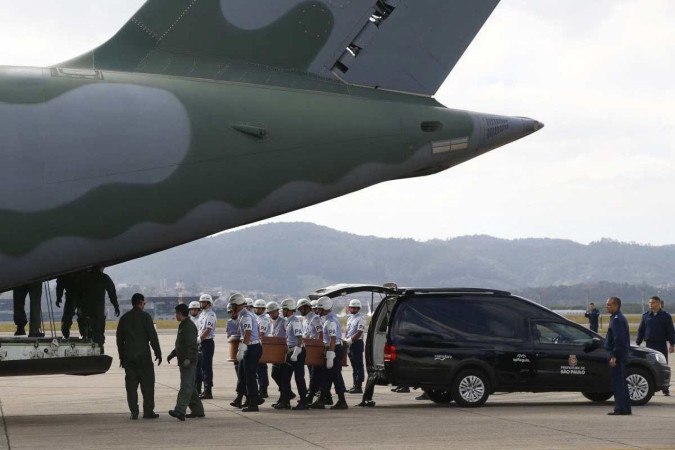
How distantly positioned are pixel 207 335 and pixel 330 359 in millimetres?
2514

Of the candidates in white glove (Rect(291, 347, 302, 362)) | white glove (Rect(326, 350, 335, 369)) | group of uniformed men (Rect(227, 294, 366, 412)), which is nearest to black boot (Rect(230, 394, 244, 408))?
group of uniformed men (Rect(227, 294, 366, 412))

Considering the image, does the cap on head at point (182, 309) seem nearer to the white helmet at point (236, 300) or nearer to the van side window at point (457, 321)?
the white helmet at point (236, 300)

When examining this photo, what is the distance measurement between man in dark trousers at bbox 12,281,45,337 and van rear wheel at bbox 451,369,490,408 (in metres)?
6.11

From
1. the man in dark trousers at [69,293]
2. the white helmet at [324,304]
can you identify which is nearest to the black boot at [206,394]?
the white helmet at [324,304]

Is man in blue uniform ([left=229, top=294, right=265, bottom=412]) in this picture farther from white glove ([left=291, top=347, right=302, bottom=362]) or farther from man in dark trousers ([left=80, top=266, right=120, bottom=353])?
man in dark trousers ([left=80, top=266, right=120, bottom=353])

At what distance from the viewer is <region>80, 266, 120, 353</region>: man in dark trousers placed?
45.6 feet

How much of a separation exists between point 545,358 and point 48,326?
724 cm

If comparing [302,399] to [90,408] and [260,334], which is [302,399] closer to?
[260,334]

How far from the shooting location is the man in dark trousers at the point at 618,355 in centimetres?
1485

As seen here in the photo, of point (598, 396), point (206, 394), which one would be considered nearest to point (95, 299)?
point (206, 394)

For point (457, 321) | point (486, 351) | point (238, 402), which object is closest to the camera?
point (486, 351)

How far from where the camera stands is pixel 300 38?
12.8 metres

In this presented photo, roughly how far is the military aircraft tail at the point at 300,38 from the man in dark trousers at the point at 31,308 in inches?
111

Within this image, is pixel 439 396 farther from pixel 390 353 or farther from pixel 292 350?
pixel 292 350
